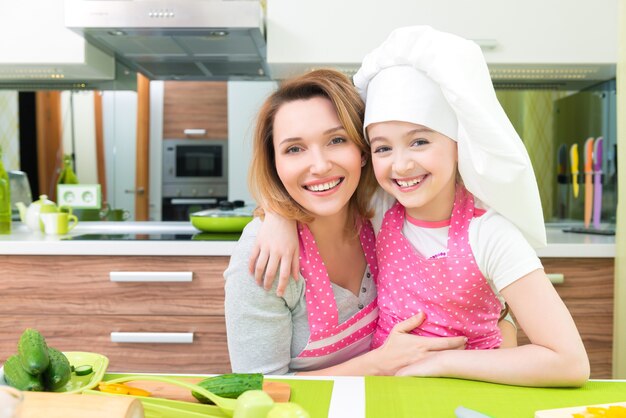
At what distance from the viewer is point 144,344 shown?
2.03m

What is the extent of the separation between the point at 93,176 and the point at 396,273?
1.90 meters

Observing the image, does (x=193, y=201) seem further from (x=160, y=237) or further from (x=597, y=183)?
(x=597, y=183)

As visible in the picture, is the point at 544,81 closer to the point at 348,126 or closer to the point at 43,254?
the point at 348,126

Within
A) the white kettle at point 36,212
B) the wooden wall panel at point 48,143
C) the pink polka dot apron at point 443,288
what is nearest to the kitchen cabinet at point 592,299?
the pink polka dot apron at point 443,288

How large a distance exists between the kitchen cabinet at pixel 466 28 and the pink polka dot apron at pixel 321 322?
1.19 meters

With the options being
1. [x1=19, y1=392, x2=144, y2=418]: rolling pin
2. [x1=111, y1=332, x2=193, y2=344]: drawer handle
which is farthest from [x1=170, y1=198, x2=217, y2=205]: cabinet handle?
[x1=19, y1=392, x2=144, y2=418]: rolling pin

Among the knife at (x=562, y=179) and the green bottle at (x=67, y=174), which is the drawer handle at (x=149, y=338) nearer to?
the green bottle at (x=67, y=174)

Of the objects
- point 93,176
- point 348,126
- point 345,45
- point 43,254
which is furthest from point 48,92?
point 348,126

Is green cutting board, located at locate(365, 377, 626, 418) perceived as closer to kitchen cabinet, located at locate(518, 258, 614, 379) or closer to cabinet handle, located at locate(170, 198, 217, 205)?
kitchen cabinet, located at locate(518, 258, 614, 379)

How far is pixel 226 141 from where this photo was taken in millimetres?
2648

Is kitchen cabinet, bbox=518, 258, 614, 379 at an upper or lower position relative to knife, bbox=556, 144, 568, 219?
lower

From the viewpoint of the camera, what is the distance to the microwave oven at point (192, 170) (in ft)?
8.74

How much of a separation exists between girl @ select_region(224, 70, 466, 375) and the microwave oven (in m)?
1.43

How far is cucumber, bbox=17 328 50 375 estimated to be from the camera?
75cm
